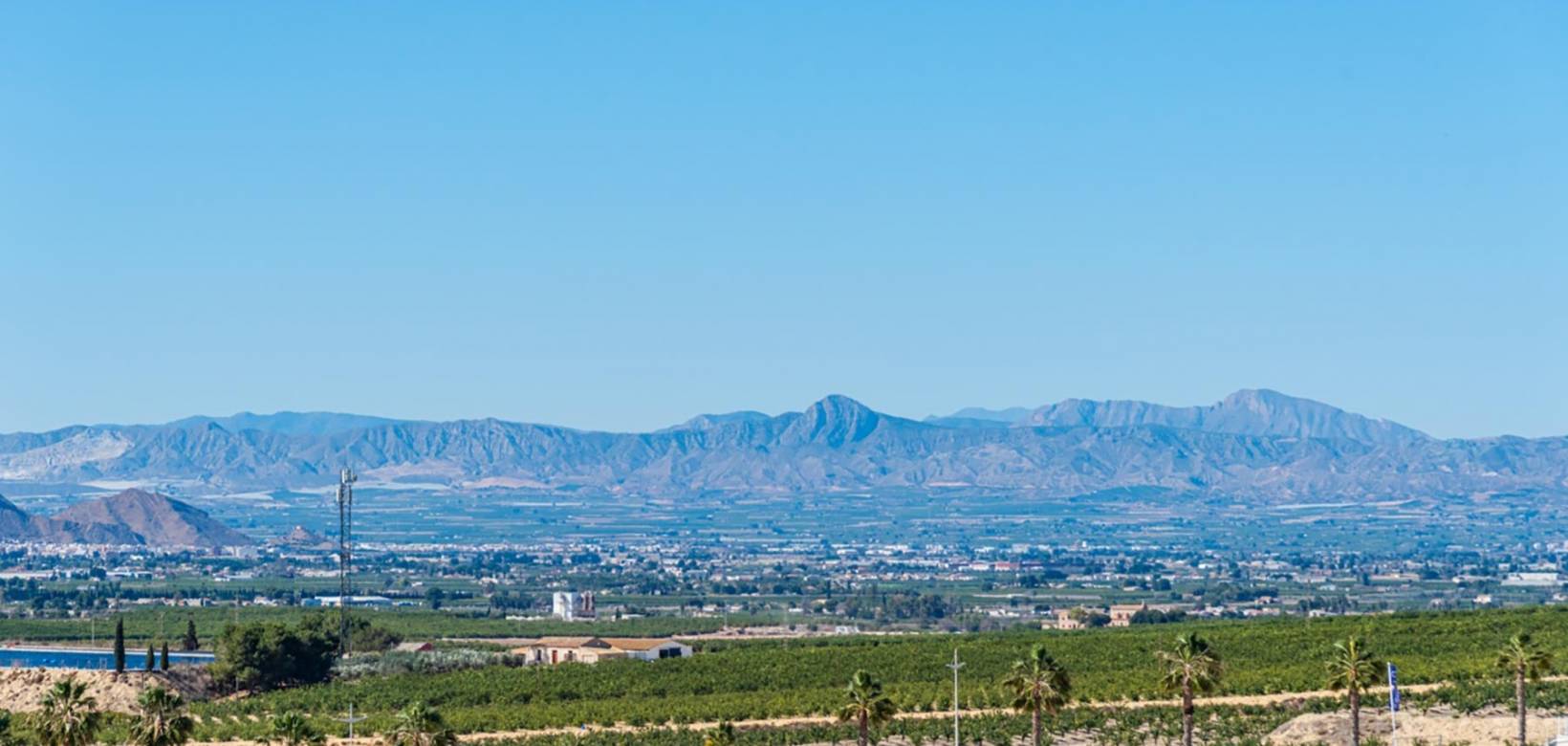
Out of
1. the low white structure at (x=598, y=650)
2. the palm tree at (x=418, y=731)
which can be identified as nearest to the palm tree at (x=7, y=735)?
the palm tree at (x=418, y=731)

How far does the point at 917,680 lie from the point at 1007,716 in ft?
47.8

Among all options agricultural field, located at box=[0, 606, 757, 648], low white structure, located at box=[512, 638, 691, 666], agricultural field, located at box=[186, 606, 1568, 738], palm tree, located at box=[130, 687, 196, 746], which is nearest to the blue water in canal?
agricultural field, located at box=[0, 606, 757, 648]

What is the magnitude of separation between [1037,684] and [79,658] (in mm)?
81048

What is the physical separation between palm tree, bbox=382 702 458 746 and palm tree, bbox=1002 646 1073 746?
16.5 metres

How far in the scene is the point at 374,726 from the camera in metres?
92.4

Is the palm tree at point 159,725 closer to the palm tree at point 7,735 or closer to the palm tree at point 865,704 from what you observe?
the palm tree at point 7,735

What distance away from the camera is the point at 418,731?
2566 inches

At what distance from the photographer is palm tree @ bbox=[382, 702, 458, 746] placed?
6525cm

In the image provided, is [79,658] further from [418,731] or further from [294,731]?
[418,731]

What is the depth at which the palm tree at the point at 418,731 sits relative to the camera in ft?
214

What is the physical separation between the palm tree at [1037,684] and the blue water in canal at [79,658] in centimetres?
5919

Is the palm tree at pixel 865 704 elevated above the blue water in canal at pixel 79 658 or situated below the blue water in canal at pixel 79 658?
above

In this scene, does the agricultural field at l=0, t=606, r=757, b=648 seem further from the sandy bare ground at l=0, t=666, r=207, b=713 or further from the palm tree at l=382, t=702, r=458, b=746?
the palm tree at l=382, t=702, r=458, b=746

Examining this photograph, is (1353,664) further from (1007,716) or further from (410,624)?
(410,624)
